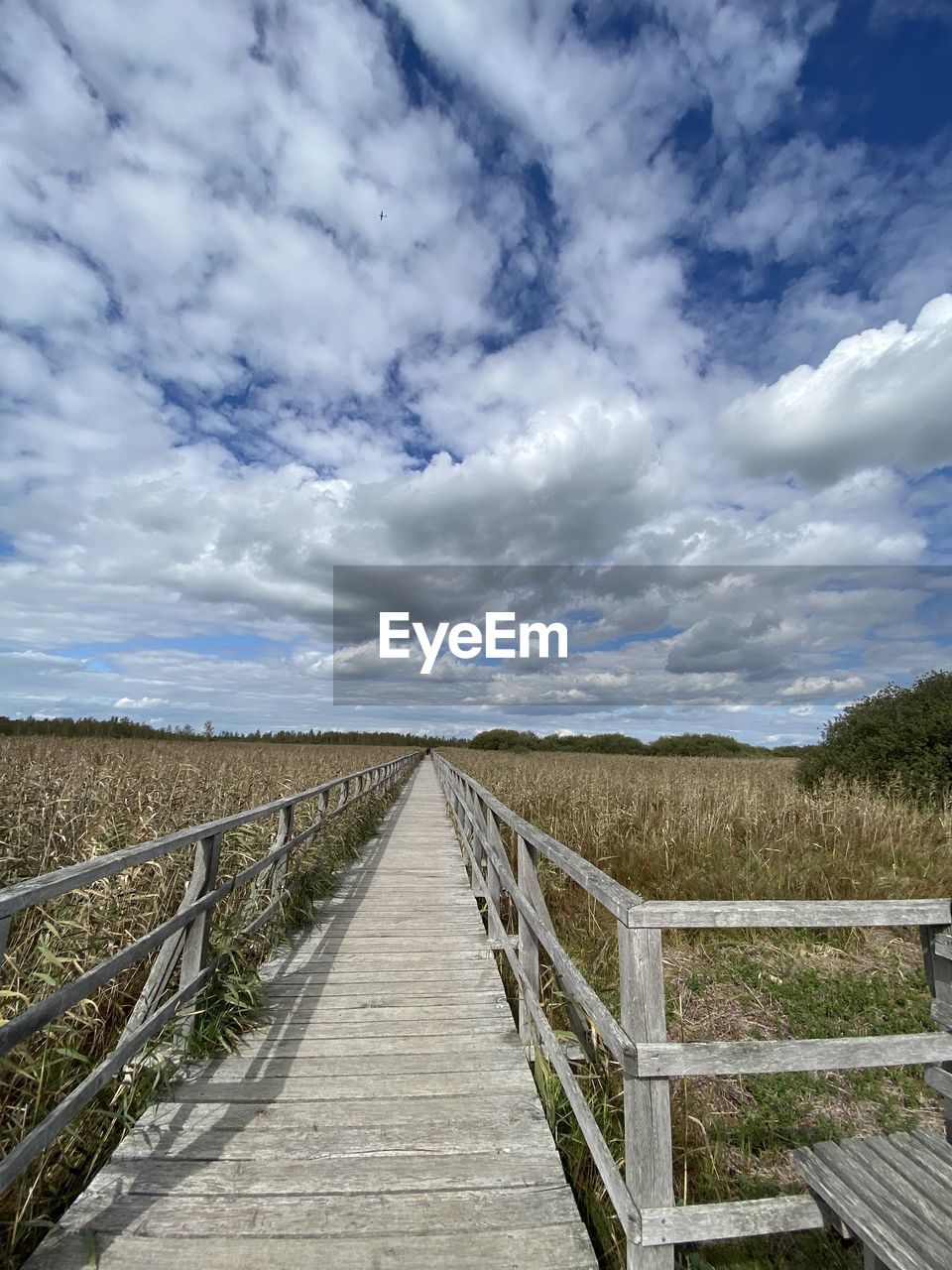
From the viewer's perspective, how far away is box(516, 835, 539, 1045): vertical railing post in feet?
10.9

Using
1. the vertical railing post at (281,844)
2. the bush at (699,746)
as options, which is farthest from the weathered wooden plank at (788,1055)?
the bush at (699,746)

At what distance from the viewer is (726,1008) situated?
4.29 metres

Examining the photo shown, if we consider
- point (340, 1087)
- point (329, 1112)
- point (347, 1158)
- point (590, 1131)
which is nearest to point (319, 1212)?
point (347, 1158)

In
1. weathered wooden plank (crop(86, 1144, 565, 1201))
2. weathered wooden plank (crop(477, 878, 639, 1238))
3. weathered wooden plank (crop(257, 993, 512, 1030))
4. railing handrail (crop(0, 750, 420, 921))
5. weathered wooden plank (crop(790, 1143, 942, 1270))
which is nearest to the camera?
weathered wooden plank (crop(790, 1143, 942, 1270))

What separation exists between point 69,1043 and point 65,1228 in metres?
1.04

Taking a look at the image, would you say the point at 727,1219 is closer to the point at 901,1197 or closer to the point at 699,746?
the point at 901,1197

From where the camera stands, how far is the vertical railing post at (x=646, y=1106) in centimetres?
174

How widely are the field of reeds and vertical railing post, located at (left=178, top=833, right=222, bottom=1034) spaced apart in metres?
0.28

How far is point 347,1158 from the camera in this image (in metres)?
2.49

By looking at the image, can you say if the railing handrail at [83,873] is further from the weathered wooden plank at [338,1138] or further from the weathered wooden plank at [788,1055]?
the weathered wooden plank at [788,1055]

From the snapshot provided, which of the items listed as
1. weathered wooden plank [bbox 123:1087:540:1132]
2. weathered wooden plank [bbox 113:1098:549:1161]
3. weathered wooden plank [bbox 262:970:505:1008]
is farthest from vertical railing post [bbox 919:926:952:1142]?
weathered wooden plank [bbox 262:970:505:1008]

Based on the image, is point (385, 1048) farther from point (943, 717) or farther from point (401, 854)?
point (943, 717)

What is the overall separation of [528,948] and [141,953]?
1.92 meters

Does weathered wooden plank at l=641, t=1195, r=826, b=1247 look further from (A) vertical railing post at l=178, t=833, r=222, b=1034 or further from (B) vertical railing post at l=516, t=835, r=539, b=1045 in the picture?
(A) vertical railing post at l=178, t=833, r=222, b=1034
